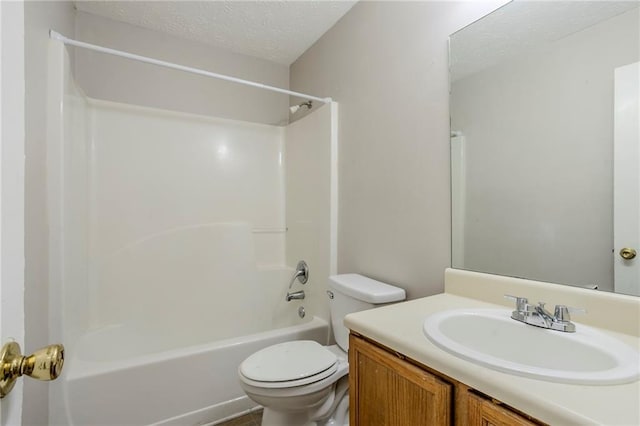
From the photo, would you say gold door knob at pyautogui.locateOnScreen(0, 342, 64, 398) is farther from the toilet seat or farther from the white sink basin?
the toilet seat

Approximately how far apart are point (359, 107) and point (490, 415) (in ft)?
5.08

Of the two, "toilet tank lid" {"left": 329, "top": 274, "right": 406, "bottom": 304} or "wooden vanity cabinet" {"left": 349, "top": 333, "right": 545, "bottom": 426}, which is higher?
"toilet tank lid" {"left": 329, "top": 274, "right": 406, "bottom": 304}

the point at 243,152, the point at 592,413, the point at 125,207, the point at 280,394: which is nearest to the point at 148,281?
the point at 125,207

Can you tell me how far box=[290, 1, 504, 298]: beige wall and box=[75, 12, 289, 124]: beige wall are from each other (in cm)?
76

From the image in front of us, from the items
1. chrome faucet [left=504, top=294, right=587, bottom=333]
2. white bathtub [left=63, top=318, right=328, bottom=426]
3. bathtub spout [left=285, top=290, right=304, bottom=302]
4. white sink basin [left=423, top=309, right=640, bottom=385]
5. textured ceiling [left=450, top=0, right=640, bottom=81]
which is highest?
textured ceiling [left=450, top=0, right=640, bottom=81]

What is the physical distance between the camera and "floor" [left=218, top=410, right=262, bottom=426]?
5.34 feet

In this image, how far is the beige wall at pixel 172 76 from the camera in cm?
194

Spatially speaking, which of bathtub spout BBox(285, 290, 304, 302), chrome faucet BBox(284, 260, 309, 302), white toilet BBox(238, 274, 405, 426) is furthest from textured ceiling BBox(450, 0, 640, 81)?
bathtub spout BBox(285, 290, 304, 302)

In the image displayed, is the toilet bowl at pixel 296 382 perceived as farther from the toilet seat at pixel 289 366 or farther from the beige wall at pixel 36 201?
the beige wall at pixel 36 201

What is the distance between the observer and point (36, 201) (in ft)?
3.86

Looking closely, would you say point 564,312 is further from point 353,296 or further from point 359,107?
point 359,107

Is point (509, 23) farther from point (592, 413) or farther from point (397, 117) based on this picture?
point (592, 413)

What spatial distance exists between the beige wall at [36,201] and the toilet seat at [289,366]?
0.77 metres

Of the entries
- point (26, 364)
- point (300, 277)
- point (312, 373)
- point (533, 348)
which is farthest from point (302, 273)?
point (26, 364)
